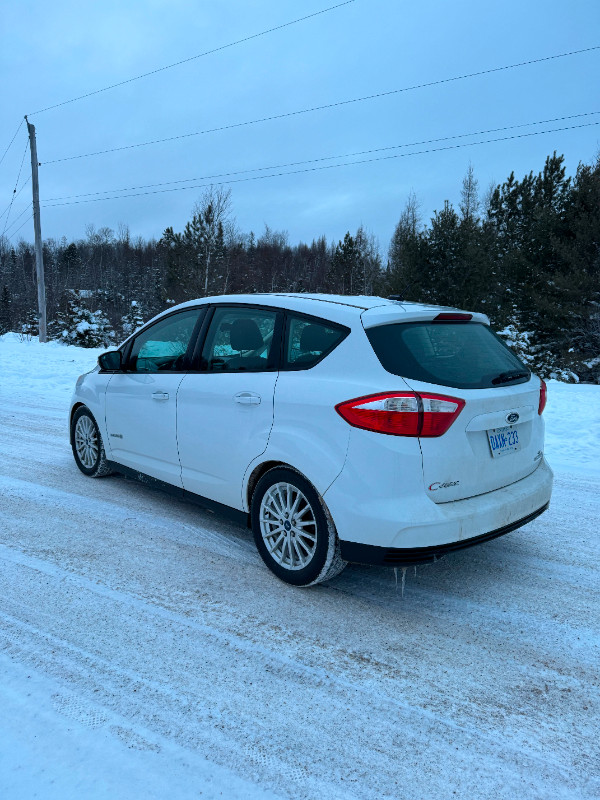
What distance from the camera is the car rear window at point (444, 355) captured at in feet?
9.14

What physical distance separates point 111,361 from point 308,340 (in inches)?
87.8

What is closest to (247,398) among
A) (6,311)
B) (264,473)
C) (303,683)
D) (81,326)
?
(264,473)

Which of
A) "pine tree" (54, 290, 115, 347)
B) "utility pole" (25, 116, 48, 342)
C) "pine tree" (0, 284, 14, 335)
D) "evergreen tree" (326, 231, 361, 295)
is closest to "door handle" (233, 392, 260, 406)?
"utility pole" (25, 116, 48, 342)

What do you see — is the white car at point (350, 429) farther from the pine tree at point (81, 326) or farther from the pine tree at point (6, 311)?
the pine tree at point (6, 311)

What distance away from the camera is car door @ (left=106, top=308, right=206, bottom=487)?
13.2ft

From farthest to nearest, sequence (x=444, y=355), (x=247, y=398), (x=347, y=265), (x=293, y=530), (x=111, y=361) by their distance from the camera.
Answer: (x=347, y=265) < (x=111, y=361) < (x=247, y=398) < (x=293, y=530) < (x=444, y=355)

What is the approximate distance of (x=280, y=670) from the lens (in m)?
2.43

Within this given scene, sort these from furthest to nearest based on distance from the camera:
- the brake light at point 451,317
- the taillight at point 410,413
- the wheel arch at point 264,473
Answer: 1. the brake light at point 451,317
2. the wheel arch at point 264,473
3. the taillight at point 410,413

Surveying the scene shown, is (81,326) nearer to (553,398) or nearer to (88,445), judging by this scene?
(553,398)

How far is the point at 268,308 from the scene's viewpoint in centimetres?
350

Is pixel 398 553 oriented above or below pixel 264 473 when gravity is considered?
below

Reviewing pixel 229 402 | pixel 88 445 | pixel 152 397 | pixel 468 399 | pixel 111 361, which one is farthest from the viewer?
pixel 88 445

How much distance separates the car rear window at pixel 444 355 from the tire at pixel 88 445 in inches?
125

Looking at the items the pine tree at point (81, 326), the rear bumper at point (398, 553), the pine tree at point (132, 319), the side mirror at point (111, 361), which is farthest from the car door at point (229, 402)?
the pine tree at point (132, 319)
